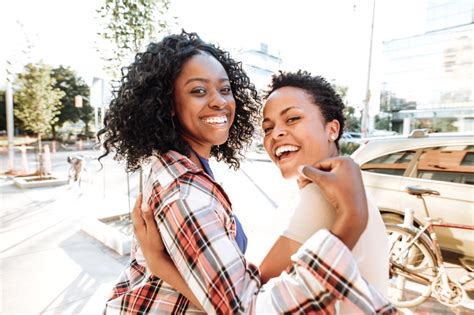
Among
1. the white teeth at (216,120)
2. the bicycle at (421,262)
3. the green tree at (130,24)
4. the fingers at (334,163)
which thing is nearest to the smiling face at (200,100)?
the white teeth at (216,120)

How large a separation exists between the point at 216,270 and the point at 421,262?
10.8 feet

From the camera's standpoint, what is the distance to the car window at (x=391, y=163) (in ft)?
12.9

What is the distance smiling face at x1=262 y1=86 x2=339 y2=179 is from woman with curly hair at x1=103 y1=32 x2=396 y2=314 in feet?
0.81

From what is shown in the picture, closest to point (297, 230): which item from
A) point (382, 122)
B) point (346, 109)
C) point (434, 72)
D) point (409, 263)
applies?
point (346, 109)

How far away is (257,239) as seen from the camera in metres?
5.14

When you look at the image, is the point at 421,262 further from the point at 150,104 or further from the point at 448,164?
the point at 150,104

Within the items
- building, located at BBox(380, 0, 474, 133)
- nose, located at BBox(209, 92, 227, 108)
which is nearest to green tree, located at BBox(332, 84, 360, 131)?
nose, located at BBox(209, 92, 227, 108)

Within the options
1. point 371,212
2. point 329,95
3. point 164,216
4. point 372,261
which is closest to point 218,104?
point 329,95

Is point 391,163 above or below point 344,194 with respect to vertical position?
below

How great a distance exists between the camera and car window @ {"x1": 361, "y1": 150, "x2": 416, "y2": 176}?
12.9 feet

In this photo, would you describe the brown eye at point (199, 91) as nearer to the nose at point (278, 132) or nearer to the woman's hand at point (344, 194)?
the nose at point (278, 132)

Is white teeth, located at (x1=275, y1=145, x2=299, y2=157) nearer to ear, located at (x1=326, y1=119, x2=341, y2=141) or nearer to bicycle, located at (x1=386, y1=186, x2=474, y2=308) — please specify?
ear, located at (x1=326, y1=119, x2=341, y2=141)

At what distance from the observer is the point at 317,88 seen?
1.42 meters

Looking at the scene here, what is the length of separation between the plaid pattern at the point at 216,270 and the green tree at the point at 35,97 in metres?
11.0
